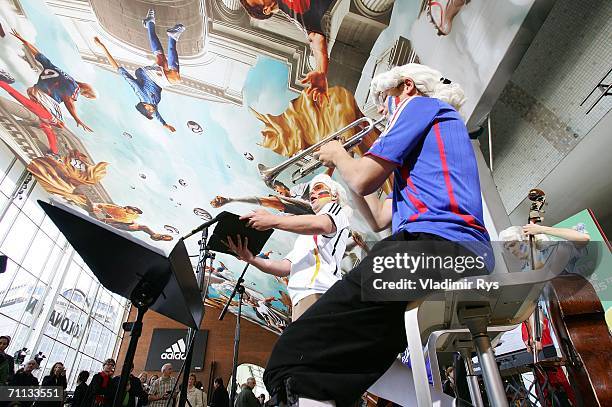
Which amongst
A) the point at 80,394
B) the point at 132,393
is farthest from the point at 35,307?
the point at 132,393

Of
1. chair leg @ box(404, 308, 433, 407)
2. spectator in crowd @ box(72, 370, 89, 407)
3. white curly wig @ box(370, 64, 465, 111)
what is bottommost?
chair leg @ box(404, 308, 433, 407)

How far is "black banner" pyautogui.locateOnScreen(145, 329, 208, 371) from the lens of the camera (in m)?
14.8

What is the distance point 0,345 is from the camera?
4.30m

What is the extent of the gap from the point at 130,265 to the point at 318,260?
817 mm

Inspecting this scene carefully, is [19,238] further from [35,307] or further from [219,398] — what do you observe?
[219,398]

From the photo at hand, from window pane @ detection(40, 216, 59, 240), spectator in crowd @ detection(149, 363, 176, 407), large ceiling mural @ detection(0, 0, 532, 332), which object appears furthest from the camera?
window pane @ detection(40, 216, 59, 240)

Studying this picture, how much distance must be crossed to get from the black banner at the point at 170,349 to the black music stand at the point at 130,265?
1491 cm

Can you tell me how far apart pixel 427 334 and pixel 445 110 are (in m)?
0.51

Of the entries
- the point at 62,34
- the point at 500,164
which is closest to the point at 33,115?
the point at 62,34

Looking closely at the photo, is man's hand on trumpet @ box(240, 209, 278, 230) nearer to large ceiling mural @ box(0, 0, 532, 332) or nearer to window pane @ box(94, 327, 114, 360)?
large ceiling mural @ box(0, 0, 532, 332)

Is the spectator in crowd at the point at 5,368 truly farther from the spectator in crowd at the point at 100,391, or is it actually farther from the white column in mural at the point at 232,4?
the white column in mural at the point at 232,4

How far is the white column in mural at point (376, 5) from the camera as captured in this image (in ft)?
11.2

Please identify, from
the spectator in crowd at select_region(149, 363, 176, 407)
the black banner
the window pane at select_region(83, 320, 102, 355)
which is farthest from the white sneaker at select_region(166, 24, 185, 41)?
the black banner

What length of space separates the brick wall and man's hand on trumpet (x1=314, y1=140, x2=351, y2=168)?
15804 mm
